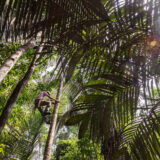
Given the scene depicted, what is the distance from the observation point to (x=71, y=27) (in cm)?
93

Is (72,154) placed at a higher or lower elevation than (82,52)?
lower

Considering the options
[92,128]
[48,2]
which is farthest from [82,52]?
[92,128]

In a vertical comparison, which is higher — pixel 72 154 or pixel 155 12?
pixel 155 12

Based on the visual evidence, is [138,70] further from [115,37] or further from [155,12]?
[155,12]

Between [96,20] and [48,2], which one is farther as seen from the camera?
[96,20]

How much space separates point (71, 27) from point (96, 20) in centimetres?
17

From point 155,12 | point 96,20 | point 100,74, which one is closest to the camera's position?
point 96,20

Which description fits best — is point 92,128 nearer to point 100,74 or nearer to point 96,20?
point 100,74

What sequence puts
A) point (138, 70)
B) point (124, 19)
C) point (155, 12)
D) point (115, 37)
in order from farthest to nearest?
1. point (138, 70)
2. point (115, 37)
3. point (124, 19)
4. point (155, 12)

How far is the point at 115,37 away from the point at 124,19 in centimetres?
22

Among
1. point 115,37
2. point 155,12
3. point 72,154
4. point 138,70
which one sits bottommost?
point 72,154

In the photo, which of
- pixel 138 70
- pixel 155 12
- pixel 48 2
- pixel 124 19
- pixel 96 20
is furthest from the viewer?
pixel 138 70

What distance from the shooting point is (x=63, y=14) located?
794 millimetres

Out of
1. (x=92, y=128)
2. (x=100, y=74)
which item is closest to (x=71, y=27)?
(x=100, y=74)
